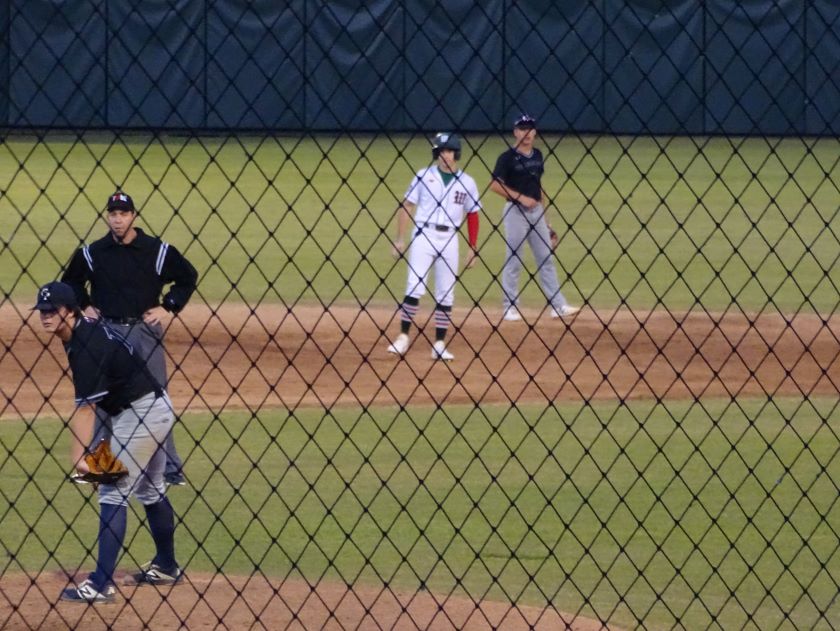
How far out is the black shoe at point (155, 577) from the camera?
727 cm

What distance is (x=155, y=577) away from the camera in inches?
287

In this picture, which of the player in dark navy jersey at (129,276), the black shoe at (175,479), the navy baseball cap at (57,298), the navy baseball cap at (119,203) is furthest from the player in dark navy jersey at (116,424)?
the black shoe at (175,479)

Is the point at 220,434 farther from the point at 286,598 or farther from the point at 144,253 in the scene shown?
the point at 286,598

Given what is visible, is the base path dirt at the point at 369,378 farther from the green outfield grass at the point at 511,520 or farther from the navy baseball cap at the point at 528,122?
the navy baseball cap at the point at 528,122

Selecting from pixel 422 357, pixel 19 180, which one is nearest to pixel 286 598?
pixel 422 357

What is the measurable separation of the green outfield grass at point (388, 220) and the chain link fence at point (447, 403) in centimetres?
29

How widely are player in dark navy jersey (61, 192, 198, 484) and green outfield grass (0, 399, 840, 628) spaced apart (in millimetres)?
624

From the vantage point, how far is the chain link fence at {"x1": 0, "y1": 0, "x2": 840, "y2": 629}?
658cm

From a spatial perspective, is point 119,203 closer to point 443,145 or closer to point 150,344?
point 150,344

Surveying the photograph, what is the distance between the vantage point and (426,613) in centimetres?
693

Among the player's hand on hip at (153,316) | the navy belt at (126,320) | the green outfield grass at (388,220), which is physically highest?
the green outfield grass at (388,220)

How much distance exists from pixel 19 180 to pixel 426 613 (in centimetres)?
1991

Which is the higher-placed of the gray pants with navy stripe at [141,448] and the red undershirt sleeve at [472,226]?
the red undershirt sleeve at [472,226]

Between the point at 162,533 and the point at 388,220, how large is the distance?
13815 mm
